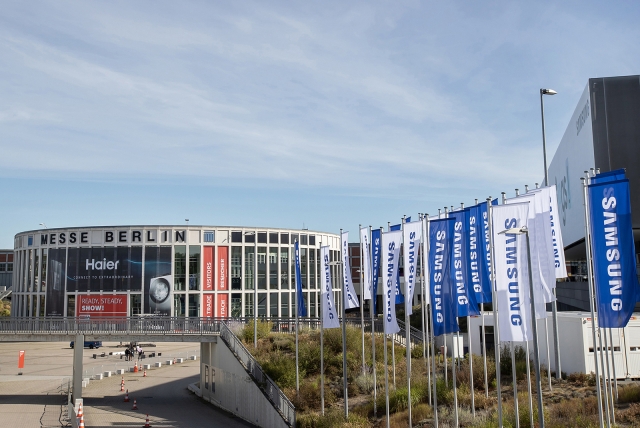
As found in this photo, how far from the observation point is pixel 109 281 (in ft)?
196

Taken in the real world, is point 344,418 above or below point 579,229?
below

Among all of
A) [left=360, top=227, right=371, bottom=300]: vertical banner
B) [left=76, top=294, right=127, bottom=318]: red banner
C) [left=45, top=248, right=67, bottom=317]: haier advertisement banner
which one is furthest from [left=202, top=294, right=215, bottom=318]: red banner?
[left=360, top=227, right=371, bottom=300]: vertical banner

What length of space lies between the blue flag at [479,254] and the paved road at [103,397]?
15812mm

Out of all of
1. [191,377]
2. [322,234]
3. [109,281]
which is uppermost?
[322,234]

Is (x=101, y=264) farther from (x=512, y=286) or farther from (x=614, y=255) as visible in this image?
(x=614, y=255)

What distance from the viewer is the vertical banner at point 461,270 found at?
1841 centimetres

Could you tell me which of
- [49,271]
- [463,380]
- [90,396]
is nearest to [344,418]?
[463,380]

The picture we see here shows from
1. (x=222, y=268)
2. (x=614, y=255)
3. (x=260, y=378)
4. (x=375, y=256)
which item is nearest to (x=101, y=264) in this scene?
(x=222, y=268)

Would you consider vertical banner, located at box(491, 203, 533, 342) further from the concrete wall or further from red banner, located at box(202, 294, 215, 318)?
red banner, located at box(202, 294, 215, 318)

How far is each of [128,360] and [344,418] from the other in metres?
40.1

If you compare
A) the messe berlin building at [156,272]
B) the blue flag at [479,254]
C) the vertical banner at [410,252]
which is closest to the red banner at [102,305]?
the messe berlin building at [156,272]

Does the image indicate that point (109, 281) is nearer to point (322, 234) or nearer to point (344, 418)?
point (322, 234)

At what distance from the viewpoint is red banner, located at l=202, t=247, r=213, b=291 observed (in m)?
60.4

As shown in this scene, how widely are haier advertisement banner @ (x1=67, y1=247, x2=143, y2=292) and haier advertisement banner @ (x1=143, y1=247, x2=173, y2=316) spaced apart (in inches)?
33.0
